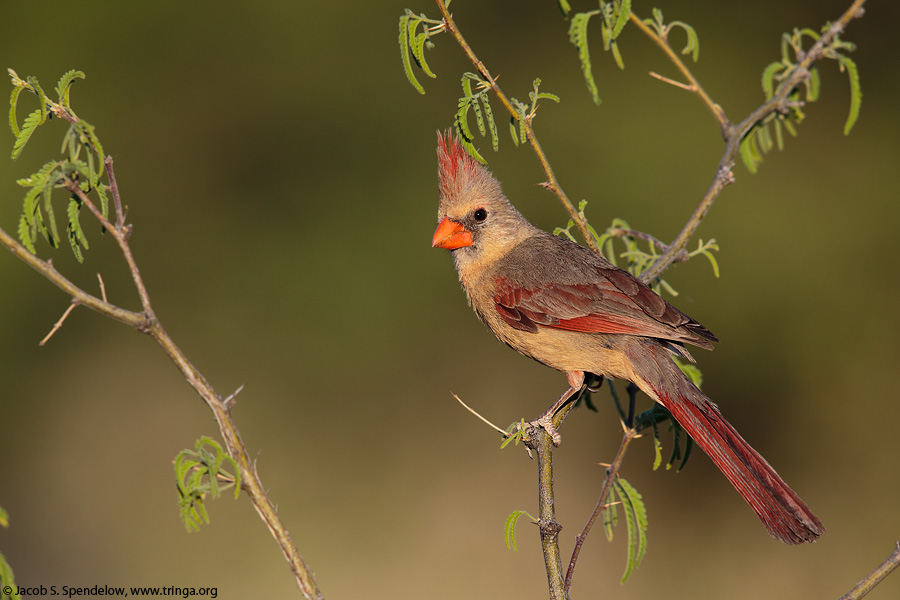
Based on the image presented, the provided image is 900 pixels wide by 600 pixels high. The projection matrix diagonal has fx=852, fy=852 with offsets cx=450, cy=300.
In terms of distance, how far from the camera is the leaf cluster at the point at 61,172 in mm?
1986

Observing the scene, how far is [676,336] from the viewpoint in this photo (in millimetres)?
3166

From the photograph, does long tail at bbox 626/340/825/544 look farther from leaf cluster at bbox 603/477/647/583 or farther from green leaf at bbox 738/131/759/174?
green leaf at bbox 738/131/759/174

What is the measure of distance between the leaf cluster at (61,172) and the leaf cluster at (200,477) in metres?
0.59

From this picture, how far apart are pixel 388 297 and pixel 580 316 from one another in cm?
428

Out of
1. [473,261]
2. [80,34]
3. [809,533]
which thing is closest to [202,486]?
[809,533]

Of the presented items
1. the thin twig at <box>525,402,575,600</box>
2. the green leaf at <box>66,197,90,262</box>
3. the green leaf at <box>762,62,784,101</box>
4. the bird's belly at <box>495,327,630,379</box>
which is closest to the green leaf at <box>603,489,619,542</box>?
the thin twig at <box>525,402,575,600</box>

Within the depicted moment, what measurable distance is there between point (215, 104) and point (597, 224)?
3559 millimetres

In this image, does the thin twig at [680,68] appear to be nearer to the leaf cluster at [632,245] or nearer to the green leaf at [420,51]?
the leaf cluster at [632,245]

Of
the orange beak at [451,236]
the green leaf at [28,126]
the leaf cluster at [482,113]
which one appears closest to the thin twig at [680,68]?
the leaf cluster at [482,113]

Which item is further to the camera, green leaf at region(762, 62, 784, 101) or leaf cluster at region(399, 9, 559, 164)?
green leaf at region(762, 62, 784, 101)

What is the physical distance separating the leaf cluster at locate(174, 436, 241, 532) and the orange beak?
6.58ft

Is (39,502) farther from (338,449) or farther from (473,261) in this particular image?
(473,261)

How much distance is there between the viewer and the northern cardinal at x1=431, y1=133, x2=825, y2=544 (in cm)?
290

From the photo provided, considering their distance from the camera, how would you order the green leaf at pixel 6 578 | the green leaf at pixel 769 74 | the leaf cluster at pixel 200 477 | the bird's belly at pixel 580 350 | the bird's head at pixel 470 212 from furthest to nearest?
the bird's head at pixel 470 212
the bird's belly at pixel 580 350
the green leaf at pixel 769 74
the leaf cluster at pixel 200 477
the green leaf at pixel 6 578
